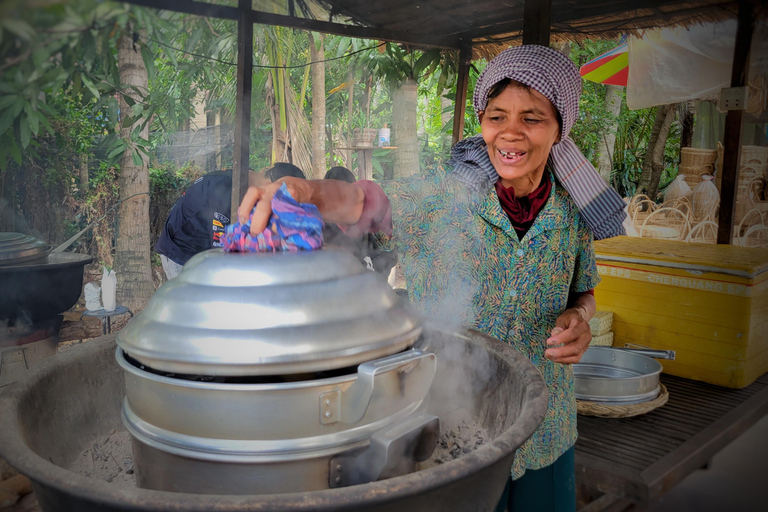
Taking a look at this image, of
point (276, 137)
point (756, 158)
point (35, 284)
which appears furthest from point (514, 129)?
point (756, 158)

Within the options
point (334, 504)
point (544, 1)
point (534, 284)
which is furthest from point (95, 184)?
point (334, 504)

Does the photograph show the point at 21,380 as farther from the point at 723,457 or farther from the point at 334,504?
the point at 723,457

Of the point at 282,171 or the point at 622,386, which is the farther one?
the point at 282,171

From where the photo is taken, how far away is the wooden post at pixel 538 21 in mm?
2593

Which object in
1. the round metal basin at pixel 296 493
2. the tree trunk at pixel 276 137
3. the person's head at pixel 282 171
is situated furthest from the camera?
the tree trunk at pixel 276 137

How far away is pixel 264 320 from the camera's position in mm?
881

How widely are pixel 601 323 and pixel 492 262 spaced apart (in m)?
2.43

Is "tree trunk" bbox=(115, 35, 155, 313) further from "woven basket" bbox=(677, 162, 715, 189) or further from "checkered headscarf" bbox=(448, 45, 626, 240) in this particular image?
"woven basket" bbox=(677, 162, 715, 189)

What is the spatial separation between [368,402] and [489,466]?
0.22m

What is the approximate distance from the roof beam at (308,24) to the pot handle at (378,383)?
1357mm

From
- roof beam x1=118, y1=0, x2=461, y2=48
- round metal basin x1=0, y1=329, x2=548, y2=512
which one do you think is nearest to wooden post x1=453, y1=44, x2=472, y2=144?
roof beam x1=118, y1=0, x2=461, y2=48

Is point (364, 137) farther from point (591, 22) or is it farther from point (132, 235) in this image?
point (591, 22)

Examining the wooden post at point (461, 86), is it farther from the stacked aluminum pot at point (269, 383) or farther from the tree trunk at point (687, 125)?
the tree trunk at point (687, 125)

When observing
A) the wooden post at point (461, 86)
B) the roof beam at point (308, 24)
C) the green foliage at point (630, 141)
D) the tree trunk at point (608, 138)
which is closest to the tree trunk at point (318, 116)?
the wooden post at point (461, 86)
